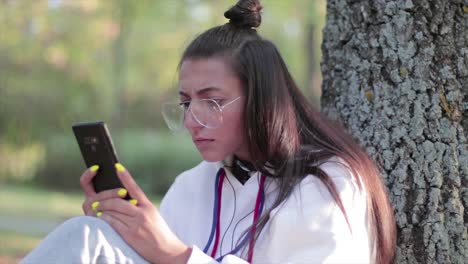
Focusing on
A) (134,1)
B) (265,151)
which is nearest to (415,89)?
(265,151)

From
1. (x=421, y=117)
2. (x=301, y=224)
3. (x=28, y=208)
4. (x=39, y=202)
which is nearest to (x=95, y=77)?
(x=39, y=202)

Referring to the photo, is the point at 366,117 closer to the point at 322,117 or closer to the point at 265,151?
the point at 322,117

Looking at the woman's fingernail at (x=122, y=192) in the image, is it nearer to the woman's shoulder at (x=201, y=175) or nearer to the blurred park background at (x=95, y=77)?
the woman's shoulder at (x=201, y=175)

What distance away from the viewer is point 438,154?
297 cm

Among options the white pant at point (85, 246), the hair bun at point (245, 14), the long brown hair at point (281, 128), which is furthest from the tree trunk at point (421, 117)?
the white pant at point (85, 246)

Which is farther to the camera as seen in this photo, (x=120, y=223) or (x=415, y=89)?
(x=415, y=89)

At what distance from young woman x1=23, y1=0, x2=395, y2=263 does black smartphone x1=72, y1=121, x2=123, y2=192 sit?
3 cm

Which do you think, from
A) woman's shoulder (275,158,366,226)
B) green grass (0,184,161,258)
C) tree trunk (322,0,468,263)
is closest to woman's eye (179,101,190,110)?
woman's shoulder (275,158,366,226)

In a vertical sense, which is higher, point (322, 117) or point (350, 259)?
point (322, 117)

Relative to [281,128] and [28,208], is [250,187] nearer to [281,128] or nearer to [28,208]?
[281,128]

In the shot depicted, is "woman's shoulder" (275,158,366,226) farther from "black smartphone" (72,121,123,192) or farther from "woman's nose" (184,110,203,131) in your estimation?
"black smartphone" (72,121,123,192)

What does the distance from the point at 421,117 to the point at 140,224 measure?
1200 mm

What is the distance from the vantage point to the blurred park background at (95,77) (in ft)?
46.3

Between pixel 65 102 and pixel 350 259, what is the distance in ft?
49.4
